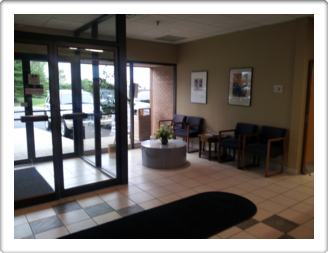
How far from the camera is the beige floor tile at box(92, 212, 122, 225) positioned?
3072 millimetres

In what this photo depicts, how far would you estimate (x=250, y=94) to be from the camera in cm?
543

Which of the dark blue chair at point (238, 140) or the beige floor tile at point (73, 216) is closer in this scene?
the beige floor tile at point (73, 216)

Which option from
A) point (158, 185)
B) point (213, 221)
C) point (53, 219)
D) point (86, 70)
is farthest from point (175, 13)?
point (53, 219)

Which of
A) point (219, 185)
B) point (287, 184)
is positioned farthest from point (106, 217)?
point (287, 184)

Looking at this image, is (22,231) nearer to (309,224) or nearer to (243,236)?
(243,236)

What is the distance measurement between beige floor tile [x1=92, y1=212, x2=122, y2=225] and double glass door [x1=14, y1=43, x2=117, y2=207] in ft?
2.76

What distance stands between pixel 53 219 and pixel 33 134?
1.25m

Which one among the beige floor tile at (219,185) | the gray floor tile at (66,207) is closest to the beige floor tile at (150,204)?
the gray floor tile at (66,207)

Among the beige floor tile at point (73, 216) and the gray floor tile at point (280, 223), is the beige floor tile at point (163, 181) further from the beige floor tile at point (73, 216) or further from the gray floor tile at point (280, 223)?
the gray floor tile at point (280, 223)

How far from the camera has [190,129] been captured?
6535 mm

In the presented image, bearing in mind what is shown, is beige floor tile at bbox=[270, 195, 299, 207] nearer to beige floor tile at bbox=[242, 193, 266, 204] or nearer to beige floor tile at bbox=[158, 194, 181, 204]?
beige floor tile at bbox=[242, 193, 266, 204]

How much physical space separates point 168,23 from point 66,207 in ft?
11.6

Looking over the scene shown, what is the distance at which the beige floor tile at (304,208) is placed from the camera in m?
3.32

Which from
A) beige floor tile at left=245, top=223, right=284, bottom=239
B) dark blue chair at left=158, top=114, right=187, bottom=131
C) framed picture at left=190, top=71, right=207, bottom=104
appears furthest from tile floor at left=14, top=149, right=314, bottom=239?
framed picture at left=190, top=71, right=207, bottom=104
